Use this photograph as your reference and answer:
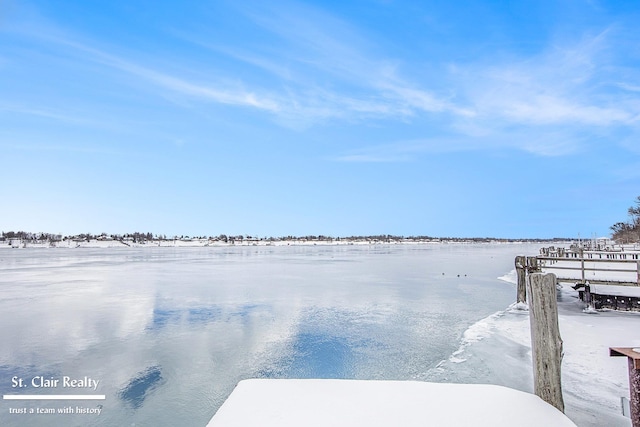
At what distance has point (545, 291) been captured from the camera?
165 inches

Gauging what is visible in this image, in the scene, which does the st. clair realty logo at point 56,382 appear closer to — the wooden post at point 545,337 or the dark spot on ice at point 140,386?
the dark spot on ice at point 140,386

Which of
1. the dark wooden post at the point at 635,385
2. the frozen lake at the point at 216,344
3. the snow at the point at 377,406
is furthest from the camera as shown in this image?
the frozen lake at the point at 216,344

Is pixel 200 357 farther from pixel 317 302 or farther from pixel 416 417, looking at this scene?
pixel 317 302

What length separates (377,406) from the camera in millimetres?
3779

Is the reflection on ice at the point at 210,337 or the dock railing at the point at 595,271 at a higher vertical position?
the dock railing at the point at 595,271

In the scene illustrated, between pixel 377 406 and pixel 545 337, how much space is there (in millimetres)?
2121

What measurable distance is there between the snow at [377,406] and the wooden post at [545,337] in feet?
0.66

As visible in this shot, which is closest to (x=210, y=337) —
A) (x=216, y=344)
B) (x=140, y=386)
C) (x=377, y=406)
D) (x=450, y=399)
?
(x=216, y=344)

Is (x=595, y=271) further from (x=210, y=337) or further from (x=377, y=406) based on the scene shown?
(x=377, y=406)

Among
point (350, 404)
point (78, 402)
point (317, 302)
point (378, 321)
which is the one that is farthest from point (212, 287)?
point (350, 404)

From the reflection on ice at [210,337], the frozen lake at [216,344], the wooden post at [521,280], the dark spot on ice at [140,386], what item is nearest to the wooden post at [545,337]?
the frozen lake at [216,344]

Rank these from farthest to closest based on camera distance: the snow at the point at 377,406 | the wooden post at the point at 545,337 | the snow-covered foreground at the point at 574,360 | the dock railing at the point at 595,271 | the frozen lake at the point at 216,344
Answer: the dock railing at the point at 595,271 → the frozen lake at the point at 216,344 → the snow-covered foreground at the point at 574,360 → the wooden post at the point at 545,337 → the snow at the point at 377,406

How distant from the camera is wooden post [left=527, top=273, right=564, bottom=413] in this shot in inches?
160

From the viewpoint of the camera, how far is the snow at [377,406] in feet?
11.4
